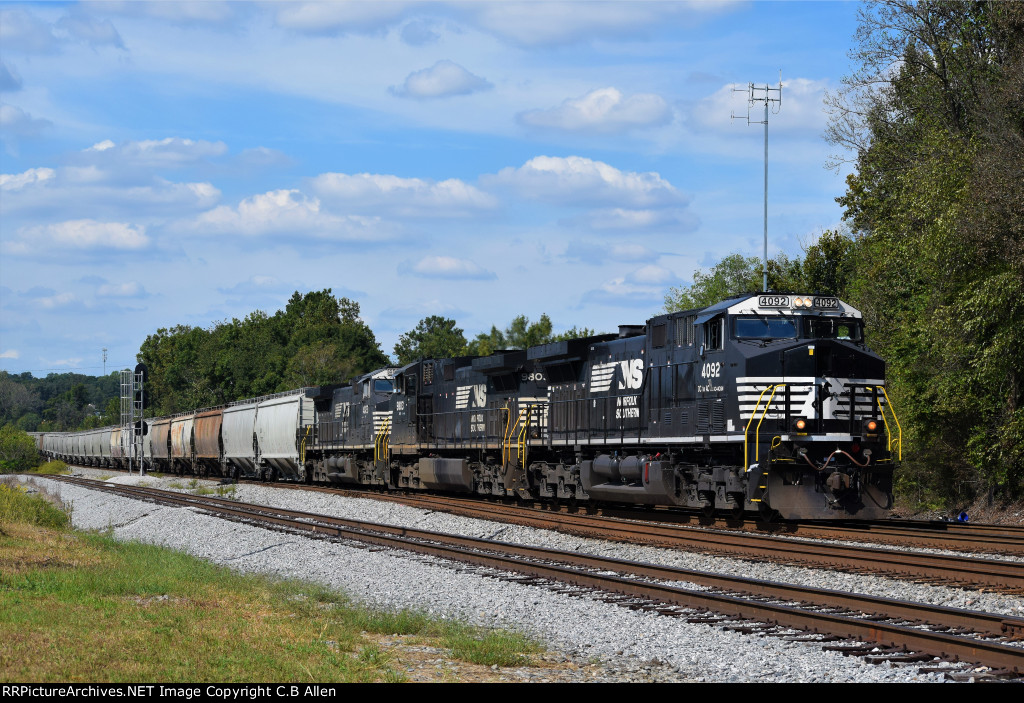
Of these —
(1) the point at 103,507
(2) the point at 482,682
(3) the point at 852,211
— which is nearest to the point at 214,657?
(2) the point at 482,682

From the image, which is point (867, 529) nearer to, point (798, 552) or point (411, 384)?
point (798, 552)

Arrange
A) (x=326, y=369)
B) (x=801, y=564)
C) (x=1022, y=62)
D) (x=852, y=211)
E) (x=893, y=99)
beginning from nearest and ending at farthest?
(x=801, y=564) < (x=1022, y=62) < (x=893, y=99) < (x=852, y=211) < (x=326, y=369)

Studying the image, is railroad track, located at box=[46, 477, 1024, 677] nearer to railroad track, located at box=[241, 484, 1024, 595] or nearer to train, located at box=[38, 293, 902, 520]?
railroad track, located at box=[241, 484, 1024, 595]

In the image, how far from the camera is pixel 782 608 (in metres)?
9.45

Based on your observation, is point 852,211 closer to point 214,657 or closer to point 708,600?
point 708,600

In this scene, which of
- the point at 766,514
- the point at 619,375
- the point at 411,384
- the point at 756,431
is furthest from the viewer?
the point at 411,384

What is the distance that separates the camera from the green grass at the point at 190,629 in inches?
288

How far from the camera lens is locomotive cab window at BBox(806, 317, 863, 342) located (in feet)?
56.7

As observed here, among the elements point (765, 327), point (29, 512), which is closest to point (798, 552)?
point (765, 327)

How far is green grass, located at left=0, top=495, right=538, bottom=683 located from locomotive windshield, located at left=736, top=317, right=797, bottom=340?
853 centimetres

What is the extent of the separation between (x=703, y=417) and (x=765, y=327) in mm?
1867

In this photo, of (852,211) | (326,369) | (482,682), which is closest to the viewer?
(482,682)
